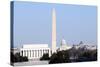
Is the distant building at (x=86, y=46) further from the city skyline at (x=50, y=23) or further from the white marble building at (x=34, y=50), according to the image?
the white marble building at (x=34, y=50)

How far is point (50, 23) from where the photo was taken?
3383 mm

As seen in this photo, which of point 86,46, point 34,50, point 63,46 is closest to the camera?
point 34,50

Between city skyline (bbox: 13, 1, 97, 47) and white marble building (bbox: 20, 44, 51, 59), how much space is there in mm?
76

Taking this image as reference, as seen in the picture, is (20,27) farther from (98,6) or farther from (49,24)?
(98,6)

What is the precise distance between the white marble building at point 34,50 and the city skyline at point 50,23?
0.25 ft

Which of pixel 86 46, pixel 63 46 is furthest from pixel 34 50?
pixel 86 46

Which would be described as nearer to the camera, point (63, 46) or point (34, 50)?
point (34, 50)

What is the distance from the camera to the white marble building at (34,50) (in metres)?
3.22

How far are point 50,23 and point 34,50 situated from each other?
1.82ft

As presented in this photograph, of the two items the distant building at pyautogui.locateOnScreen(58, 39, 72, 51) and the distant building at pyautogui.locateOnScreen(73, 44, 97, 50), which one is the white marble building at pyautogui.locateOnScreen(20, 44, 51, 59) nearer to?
the distant building at pyautogui.locateOnScreen(58, 39, 72, 51)

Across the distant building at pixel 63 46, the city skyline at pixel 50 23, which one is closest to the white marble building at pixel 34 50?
the city skyline at pixel 50 23

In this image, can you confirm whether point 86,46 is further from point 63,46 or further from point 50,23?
point 50,23
